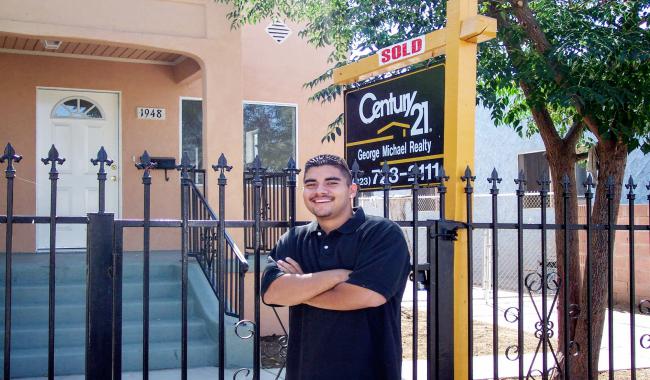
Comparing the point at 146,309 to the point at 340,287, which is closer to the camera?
the point at 340,287

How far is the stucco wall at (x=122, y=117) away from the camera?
8.98 meters

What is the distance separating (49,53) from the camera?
364 inches

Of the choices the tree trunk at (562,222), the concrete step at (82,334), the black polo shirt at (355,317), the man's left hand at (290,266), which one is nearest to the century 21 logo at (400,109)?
the black polo shirt at (355,317)

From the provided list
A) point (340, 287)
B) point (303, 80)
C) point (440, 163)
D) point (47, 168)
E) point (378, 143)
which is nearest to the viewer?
point (340, 287)

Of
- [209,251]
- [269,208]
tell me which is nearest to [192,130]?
[269,208]

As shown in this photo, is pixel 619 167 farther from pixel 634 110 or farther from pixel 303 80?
pixel 303 80

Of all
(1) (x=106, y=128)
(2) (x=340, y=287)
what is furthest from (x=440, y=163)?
(1) (x=106, y=128)

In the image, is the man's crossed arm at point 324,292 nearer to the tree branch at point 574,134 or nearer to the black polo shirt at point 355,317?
the black polo shirt at point 355,317

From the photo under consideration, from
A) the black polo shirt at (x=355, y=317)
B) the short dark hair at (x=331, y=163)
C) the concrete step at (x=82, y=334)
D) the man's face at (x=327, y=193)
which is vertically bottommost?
the concrete step at (x=82, y=334)

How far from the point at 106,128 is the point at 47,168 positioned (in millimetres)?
955

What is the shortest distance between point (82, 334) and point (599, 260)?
4.85 meters

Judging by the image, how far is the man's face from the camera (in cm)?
303

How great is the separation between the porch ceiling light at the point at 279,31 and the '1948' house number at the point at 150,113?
2032 mm

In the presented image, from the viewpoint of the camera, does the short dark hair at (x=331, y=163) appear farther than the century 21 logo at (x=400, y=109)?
No
